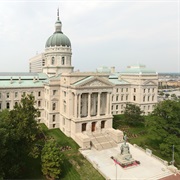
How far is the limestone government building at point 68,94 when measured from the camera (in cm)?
5209

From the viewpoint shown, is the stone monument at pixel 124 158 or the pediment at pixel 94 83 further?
the pediment at pixel 94 83

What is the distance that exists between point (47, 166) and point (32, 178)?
3.72 meters

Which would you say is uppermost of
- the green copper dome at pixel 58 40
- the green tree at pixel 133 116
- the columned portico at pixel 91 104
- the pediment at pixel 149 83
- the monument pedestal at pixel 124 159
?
the green copper dome at pixel 58 40

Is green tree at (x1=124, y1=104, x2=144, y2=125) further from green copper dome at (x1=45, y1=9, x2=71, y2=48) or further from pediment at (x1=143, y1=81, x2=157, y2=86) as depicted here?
green copper dome at (x1=45, y1=9, x2=71, y2=48)

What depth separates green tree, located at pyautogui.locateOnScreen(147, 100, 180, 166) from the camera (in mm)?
42312

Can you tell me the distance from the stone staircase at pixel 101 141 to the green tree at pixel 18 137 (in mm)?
17894

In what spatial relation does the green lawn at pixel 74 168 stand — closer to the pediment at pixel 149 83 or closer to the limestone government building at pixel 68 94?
the limestone government building at pixel 68 94

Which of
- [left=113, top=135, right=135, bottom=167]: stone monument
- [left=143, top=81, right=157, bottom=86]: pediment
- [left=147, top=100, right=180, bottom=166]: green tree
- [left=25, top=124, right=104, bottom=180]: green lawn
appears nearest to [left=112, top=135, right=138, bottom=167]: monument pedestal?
[left=113, top=135, right=135, bottom=167]: stone monument

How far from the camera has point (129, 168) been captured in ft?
129

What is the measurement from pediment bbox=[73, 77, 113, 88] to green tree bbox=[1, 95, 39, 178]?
18.3 meters

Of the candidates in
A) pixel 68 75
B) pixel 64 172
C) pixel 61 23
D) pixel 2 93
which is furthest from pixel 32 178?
pixel 61 23

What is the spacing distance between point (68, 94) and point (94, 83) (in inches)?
310

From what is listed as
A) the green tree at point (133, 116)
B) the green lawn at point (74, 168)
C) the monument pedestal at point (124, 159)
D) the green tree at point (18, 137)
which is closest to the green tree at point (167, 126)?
the monument pedestal at point (124, 159)

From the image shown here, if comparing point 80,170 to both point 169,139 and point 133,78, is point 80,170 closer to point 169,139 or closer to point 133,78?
point 169,139
